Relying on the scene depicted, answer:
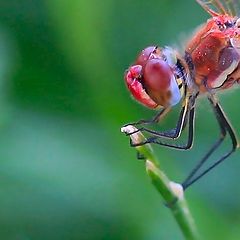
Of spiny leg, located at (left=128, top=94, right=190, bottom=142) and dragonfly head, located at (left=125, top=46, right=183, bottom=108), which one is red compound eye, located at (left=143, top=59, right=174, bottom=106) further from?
spiny leg, located at (left=128, top=94, right=190, bottom=142)

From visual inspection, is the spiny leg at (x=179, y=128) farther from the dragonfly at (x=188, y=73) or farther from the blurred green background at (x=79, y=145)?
the blurred green background at (x=79, y=145)

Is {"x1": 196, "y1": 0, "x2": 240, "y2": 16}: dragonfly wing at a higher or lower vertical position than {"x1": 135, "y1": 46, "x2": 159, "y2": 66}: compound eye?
higher

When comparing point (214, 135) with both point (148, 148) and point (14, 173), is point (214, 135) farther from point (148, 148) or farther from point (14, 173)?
point (148, 148)

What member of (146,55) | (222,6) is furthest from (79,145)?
(146,55)

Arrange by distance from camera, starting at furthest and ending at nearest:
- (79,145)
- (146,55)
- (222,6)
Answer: (79,145) < (222,6) < (146,55)

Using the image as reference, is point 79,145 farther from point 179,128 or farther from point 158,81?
point 158,81

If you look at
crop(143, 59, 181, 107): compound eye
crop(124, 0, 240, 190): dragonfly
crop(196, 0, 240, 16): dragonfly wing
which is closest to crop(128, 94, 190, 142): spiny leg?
crop(124, 0, 240, 190): dragonfly

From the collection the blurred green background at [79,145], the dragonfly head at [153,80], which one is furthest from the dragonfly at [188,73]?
the blurred green background at [79,145]
